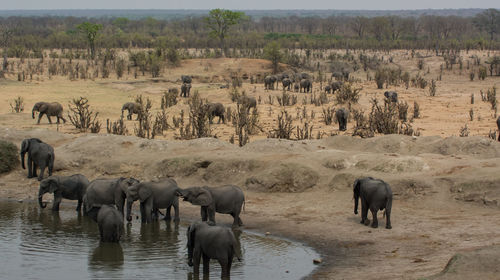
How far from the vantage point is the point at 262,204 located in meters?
14.1

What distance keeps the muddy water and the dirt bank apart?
632 mm

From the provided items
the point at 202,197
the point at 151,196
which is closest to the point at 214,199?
the point at 202,197

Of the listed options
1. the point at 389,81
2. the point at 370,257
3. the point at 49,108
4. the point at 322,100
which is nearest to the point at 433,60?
the point at 389,81

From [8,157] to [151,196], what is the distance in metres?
5.72

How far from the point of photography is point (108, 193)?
42.6 ft

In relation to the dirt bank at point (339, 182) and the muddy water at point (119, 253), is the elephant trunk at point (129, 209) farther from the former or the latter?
the dirt bank at point (339, 182)

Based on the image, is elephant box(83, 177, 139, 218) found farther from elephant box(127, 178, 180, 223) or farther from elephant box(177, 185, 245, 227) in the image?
elephant box(177, 185, 245, 227)

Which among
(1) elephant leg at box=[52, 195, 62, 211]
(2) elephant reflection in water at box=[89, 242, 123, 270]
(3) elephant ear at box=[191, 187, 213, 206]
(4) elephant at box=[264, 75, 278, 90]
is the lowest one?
(4) elephant at box=[264, 75, 278, 90]

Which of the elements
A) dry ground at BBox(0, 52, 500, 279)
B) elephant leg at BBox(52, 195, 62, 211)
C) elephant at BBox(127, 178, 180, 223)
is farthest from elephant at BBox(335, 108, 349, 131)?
elephant leg at BBox(52, 195, 62, 211)

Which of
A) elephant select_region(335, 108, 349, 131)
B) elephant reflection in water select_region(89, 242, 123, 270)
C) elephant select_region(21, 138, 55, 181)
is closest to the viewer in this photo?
elephant reflection in water select_region(89, 242, 123, 270)

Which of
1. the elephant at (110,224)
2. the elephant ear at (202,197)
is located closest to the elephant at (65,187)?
the elephant at (110,224)

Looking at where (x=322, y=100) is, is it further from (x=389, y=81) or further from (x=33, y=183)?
(x=33, y=183)

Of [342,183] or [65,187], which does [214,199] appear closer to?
[342,183]

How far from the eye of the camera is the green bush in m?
16.8
